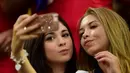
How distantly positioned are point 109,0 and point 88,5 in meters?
0.10

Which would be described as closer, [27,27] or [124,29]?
[27,27]

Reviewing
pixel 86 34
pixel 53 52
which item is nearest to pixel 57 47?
pixel 53 52

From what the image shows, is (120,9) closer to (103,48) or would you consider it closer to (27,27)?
(103,48)

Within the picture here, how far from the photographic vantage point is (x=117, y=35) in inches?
54.3

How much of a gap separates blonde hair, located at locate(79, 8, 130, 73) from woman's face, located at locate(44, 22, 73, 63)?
0.50 feet

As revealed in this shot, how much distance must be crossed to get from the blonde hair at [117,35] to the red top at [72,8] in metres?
0.24

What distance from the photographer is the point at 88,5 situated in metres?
1.71

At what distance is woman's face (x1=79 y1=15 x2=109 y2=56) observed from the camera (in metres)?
1.33

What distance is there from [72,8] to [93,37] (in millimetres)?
392

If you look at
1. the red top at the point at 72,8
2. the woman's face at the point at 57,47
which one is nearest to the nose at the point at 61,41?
the woman's face at the point at 57,47

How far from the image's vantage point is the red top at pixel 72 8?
5.53 ft

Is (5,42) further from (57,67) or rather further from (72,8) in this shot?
(72,8)

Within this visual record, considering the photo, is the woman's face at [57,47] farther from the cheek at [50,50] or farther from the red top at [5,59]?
the red top at [5,59]

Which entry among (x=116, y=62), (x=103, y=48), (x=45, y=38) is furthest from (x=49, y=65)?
(x=116, y=62)
